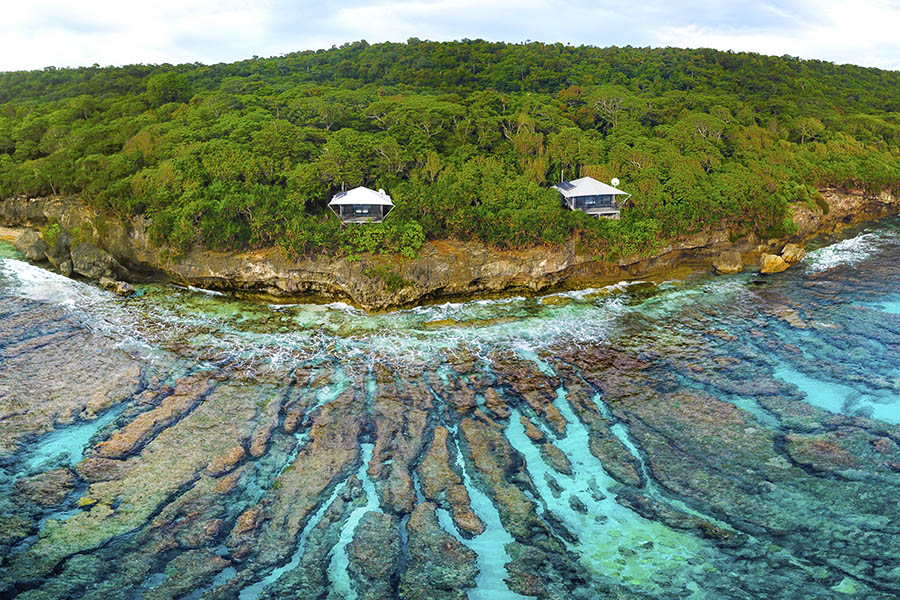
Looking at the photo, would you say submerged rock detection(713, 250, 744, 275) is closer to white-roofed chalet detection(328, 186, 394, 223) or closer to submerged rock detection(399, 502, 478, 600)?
white-roofed chalet detection(328, 186, 394, 223)

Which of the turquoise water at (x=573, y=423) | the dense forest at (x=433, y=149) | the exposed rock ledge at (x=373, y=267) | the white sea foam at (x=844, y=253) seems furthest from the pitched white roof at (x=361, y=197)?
the white sea foam at (x=844, y=253)

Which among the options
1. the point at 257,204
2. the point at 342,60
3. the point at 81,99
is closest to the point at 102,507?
the point at 257,204

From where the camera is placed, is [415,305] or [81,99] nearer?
[415,305]

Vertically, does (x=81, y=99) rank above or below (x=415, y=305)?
above

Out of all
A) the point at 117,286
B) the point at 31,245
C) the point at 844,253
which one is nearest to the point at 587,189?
the point at 844,253

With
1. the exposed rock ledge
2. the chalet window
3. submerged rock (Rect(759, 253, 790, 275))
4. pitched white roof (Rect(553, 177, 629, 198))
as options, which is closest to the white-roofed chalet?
the exposed rock ledge

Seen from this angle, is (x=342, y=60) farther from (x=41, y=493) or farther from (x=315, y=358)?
(x=41, y=493)

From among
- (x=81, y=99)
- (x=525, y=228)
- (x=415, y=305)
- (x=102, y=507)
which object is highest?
(x=81, y=99)

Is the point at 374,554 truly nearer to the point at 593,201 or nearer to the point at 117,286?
the point at 117,286
